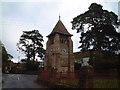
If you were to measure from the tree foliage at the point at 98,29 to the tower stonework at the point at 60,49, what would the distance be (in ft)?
57.1

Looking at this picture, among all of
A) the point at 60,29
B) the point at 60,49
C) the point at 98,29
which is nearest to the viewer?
the point at 98,29

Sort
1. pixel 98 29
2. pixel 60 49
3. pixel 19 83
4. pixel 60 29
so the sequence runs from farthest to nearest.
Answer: pixel 60 29 < pixel 60 49 < pixel 98 29 < pixel 19 83

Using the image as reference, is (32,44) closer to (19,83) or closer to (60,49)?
(60,49)

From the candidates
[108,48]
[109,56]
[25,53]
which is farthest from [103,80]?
[25,53]

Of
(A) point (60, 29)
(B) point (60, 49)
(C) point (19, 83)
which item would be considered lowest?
(C) point (19, 83)

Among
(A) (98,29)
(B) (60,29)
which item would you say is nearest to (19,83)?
(A) (98,29)

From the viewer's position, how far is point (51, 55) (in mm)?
59281

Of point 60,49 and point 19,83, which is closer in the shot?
point 19,83

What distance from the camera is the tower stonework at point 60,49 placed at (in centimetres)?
5606

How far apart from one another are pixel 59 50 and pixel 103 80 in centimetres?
4523

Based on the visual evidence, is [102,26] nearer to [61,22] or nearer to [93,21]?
[93,21]

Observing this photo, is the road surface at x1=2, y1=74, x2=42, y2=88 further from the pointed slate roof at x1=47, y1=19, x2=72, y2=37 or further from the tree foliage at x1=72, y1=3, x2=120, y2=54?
the pointed slate roof at x1=47, y1=19, x2=72, y2=37

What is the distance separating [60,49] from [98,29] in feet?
74.8

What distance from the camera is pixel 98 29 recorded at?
36719 mm
